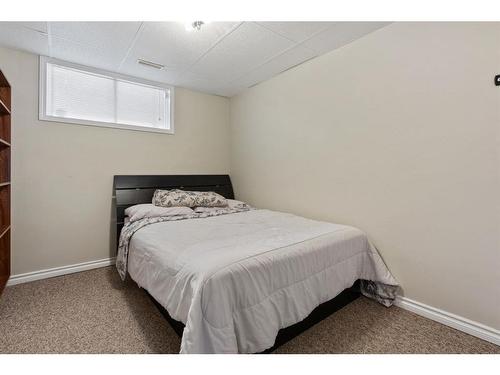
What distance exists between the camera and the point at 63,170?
2578mm

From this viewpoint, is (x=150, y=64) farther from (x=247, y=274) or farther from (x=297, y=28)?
(x=247, y=274)

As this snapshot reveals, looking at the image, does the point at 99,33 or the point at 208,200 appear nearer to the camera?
the point at 99,33

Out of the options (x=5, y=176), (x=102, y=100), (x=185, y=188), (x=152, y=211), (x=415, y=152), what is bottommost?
(x=152, y=211)

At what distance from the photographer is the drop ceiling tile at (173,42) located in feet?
6.57

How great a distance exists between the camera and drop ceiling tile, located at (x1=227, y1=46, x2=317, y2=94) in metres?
2.43

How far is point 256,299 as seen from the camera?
50.4 inches

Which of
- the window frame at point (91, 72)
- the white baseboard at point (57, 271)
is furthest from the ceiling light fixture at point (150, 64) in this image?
the white baseboard at point (57, 271)

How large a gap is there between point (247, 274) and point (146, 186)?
7.17 ft

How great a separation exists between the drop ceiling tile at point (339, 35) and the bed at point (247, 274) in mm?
1666

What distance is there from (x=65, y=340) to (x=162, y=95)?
2794 mm

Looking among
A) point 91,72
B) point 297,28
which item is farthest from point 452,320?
point 91,72

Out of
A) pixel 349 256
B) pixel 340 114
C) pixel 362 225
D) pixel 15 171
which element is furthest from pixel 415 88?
pixel 15 171
